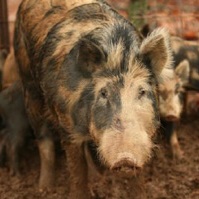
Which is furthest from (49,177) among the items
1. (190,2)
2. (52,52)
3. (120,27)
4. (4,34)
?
(190,2)

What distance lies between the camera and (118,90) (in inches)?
162

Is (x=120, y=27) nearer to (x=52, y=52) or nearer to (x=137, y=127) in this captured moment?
(x=52, y=52)

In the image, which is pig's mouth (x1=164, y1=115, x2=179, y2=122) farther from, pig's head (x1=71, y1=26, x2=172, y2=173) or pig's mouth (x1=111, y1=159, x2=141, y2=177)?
pig's mouth (x1=111, y1=159, x2=141, y2=177)

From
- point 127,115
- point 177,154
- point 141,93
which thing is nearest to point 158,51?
point 141,93

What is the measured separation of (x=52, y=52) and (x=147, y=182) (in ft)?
5.05

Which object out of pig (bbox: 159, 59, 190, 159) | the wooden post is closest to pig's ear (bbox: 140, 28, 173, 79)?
pig (bbox: 159, 59, 190, 159)

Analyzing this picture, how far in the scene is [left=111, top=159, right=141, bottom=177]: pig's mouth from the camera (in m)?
3.69

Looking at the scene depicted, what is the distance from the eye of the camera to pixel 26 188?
18.7 feet

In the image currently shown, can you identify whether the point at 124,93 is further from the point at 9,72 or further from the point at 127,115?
the point at 9,72

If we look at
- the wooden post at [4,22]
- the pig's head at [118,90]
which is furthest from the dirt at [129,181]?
the wooden post at [4,22]

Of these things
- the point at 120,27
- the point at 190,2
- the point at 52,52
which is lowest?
the point at 190,2

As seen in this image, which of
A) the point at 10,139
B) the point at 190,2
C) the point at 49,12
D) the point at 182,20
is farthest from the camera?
the point at 190,2

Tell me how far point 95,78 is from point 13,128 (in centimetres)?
202

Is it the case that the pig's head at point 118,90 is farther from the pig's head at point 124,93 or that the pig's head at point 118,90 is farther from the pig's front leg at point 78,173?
the pig's front leg at point 78,173
